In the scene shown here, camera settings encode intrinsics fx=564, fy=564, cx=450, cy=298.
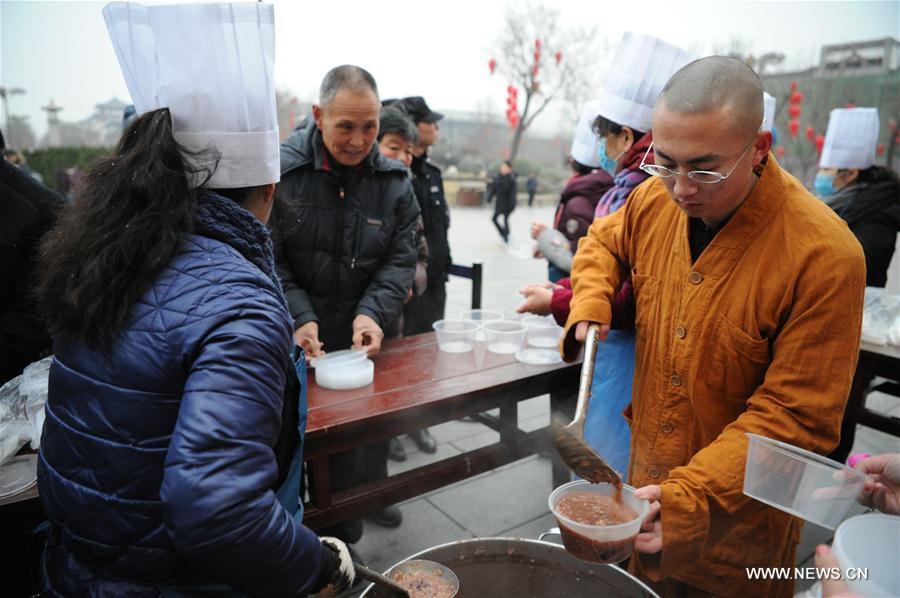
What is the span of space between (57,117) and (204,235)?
112 feet

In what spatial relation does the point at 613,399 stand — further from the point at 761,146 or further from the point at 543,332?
the point at 761,146

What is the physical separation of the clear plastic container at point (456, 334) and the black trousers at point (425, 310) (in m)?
1.48

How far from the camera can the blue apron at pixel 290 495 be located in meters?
1.18

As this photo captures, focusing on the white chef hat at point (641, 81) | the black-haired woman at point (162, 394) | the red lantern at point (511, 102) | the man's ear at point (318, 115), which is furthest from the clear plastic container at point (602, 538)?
the red lantern at point (511, 102)

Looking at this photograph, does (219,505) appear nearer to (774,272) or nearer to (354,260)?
(774,272)

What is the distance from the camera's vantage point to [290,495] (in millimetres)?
1440

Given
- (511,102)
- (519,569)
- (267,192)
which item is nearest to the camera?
(267,192)

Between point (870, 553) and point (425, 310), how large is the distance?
3.77 m

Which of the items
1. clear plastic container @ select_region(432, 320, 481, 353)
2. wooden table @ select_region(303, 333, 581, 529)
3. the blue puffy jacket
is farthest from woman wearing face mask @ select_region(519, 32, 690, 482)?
the blue puffy jacket

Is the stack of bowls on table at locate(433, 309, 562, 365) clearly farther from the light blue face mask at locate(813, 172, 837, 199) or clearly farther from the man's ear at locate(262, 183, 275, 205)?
the light blue face mask at locate(813, 172, 837, 199)

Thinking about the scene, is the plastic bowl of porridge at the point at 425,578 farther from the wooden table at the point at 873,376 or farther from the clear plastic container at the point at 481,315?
the wooden table at the point at 873,376

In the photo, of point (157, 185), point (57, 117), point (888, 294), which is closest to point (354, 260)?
point (157, 185)

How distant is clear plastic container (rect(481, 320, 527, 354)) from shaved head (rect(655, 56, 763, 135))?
1.58 meters

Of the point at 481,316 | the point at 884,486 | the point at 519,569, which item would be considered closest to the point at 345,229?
the point at 481,316
